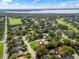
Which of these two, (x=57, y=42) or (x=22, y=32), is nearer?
(x=57, y=42)

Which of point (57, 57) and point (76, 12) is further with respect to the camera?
point (76, 12)

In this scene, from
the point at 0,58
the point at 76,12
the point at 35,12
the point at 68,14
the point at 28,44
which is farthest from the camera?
the point at 35,12

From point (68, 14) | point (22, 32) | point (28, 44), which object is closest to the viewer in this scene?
point (28, 44)

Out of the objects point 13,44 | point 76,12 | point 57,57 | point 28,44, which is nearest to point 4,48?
point 13,44

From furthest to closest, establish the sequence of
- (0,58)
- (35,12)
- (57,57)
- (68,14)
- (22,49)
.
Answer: (35,12) → (68,14) → (22,49) → (0,58) → (57,57)

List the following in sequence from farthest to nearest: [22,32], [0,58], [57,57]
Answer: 1. [22,32]
2. [0,58]
3. [57,57]

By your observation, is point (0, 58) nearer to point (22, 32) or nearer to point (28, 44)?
point (28, 44)

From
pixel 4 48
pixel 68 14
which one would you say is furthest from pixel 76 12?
pixel 4 48

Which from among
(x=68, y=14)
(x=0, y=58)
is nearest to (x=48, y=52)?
(x=0, y=58)

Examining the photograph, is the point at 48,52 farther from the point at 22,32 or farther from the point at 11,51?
the point at 22,32
